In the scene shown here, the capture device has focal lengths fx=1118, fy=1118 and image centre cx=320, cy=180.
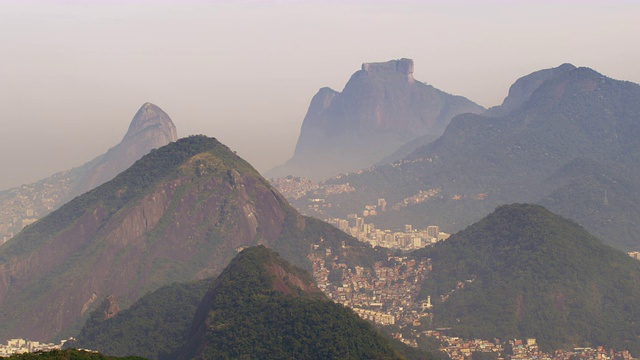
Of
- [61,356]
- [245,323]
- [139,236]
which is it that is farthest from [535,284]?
[61,356]

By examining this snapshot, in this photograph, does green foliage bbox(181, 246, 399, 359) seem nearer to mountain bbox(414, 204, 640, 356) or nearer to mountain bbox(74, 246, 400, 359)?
mountain bbox(74, 246, 400, 359)

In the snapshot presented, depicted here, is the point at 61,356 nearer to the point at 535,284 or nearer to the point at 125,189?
the point at 535,284

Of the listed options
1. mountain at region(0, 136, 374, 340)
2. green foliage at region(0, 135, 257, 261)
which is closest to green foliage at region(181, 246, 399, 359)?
mountain at region(0, 136, 374, 340)

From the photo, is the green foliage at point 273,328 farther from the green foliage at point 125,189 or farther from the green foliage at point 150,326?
the green foliage at point 125,189

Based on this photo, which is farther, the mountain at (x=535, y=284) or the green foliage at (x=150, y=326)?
the mountain at (x=535, y=284)

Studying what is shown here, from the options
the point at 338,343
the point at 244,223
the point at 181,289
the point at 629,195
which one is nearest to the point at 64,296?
the point at 181,289

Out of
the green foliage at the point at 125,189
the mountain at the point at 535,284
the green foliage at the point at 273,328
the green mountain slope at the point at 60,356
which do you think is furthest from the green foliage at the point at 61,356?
the green foliage at the point at 125,189
